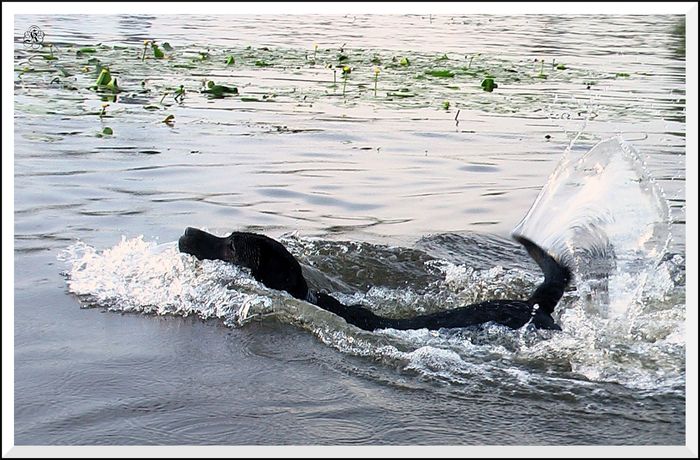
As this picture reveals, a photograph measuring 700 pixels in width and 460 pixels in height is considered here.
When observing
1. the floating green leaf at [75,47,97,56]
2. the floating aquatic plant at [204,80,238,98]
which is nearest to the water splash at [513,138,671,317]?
the floating aquatic plant at [204,80,238,98]

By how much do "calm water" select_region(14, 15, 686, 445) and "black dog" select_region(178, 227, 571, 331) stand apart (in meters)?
0.09

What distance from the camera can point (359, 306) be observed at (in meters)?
5.31

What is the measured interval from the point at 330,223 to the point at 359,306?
1.36 m

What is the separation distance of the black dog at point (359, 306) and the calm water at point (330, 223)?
89 mm

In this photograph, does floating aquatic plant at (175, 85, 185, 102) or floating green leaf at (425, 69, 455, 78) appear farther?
floating aquatic plant at (175, 85, 185, 102)

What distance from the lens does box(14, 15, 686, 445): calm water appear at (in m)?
4.21

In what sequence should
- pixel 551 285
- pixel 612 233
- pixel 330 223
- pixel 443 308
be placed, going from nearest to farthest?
pixel 551 285 < pixel 612 233 < pixel 443 308 < pixel 330 223

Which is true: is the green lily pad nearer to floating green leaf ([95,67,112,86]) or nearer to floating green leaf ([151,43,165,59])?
floating green leaf ([151,43,165,59])

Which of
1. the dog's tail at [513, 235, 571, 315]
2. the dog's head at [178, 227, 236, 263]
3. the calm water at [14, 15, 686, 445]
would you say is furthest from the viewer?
the dog's head at [178, 227, 236, 263]

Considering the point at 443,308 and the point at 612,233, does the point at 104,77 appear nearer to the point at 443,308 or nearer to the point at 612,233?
the point at 443,308

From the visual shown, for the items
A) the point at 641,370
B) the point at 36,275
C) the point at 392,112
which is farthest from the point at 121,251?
the point at 641,370

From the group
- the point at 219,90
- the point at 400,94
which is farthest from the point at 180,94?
the point at 400,94

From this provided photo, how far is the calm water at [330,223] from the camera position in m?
4.21

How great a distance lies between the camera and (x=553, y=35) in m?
5.72
